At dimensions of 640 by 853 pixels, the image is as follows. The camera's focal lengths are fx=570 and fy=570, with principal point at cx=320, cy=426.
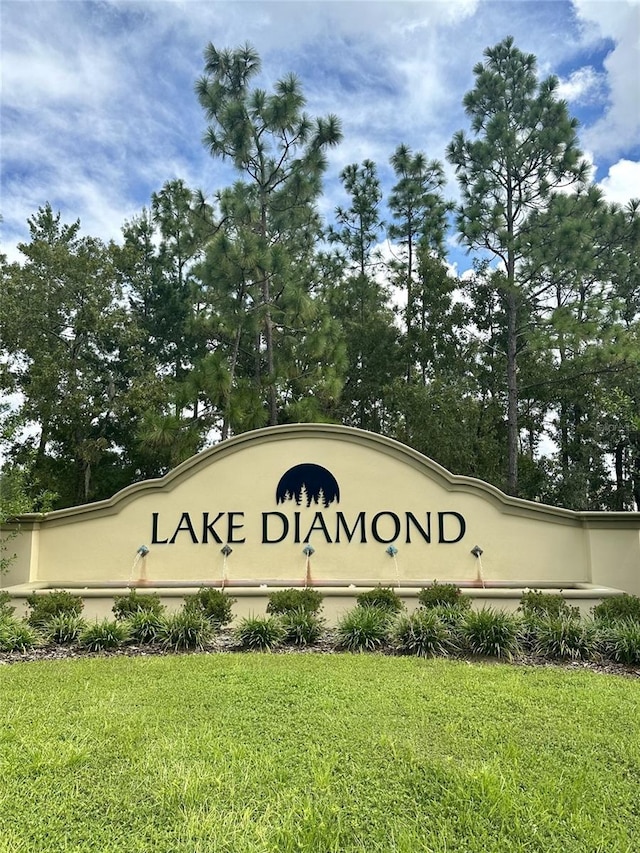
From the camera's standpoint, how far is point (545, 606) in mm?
7484

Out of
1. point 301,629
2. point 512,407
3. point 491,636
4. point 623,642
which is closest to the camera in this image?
point 623,642

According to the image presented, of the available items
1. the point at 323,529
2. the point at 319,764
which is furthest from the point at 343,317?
the point at 319,764

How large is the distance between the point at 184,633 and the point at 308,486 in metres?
4.34

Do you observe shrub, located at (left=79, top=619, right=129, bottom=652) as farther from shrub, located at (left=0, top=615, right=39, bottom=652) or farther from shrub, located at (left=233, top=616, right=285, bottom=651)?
shrub, located at (left=233, top=616, right=285, bottom=651)

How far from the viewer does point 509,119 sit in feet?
60.4

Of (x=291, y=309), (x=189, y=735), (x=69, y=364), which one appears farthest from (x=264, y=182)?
(x=189, y=735)

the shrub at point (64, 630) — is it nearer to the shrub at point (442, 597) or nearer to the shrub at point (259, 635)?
the shrub at point (259, 635)

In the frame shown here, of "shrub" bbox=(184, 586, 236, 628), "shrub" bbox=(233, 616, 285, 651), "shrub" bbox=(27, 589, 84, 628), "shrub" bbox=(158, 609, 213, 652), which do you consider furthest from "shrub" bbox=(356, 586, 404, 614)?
"shrub" bbox=(27, 589, 84, 628)

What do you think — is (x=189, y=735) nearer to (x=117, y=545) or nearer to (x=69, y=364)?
(x=117, y=545)

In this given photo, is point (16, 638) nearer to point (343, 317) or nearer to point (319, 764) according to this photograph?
point (319, 764)

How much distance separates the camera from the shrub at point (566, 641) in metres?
6.32

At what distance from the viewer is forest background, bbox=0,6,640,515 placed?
52.6 ft

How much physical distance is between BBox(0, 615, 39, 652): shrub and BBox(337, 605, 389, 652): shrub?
3.66 metres

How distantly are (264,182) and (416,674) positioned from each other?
50.3 ft
